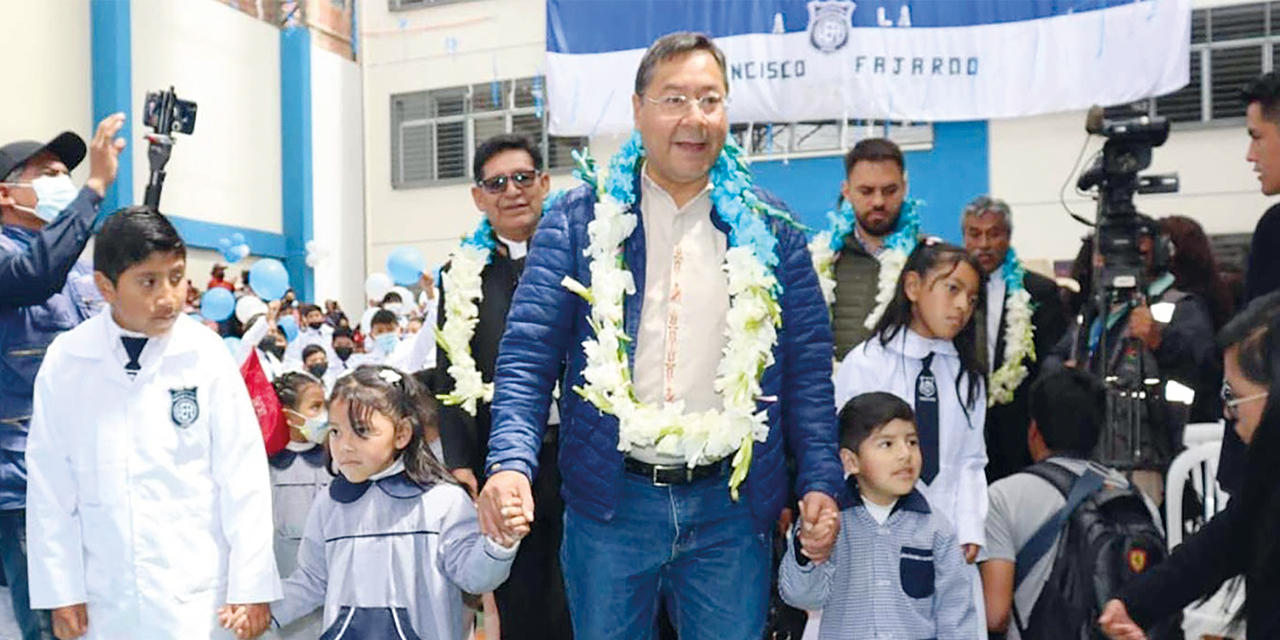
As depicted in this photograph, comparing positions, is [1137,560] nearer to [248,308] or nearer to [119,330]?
[119,330]

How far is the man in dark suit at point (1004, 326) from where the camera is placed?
4.27m

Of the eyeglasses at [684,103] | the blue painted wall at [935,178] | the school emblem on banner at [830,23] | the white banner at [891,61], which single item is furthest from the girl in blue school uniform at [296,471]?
the blue painted wall at [935,178]

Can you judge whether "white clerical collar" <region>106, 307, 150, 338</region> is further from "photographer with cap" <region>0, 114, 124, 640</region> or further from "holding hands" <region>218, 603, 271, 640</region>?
"holding hands" <region>218, 603, 271, 640</region>

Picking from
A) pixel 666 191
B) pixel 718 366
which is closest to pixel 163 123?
pixel 666 191

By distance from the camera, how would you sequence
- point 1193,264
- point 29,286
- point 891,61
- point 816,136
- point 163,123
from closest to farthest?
point 29,286 → point 163,123 → point 1193,264 → point 891,61 → point 816,136

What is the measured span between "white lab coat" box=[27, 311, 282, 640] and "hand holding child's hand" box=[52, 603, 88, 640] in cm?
3

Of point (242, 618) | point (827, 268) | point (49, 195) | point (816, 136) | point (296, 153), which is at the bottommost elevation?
point (242, 618)

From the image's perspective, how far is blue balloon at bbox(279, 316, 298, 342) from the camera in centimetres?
1041

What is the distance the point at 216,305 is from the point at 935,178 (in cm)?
789

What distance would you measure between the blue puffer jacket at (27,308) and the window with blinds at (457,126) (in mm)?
11503

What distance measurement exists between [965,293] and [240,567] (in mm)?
2283

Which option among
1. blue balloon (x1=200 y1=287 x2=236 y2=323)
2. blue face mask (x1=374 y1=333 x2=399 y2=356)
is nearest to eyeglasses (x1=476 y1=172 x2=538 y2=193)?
blue face mask (x1=374 y1=333 x2=399 y2=356)

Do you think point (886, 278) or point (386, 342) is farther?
point (386, 342)

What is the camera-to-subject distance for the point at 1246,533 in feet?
8.17
